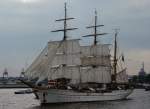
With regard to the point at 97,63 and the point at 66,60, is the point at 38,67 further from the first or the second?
the point at 97,63

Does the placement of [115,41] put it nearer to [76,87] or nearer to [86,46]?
[86,46]

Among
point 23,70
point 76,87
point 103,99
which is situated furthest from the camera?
point 103,99

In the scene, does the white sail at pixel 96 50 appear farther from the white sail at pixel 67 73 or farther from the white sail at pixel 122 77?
the white sail at pixel 67 73

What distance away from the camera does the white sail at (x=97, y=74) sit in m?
137

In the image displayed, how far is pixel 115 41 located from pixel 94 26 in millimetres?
8196

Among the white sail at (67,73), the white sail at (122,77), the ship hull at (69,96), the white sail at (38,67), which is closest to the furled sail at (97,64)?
the white sail at (122,77)

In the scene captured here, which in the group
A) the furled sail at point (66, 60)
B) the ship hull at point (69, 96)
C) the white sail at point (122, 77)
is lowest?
the ship hull at point (69, 96)

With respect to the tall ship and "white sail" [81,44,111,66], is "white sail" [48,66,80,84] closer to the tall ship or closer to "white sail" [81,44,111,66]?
the tall ship

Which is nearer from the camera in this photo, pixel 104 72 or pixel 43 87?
pixel 43 87

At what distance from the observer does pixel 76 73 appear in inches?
5108

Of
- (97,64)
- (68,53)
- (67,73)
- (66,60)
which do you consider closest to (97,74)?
(97,64)

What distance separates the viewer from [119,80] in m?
147

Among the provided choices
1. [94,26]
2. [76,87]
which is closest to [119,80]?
[94,26]

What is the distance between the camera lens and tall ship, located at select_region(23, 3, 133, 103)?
112m
